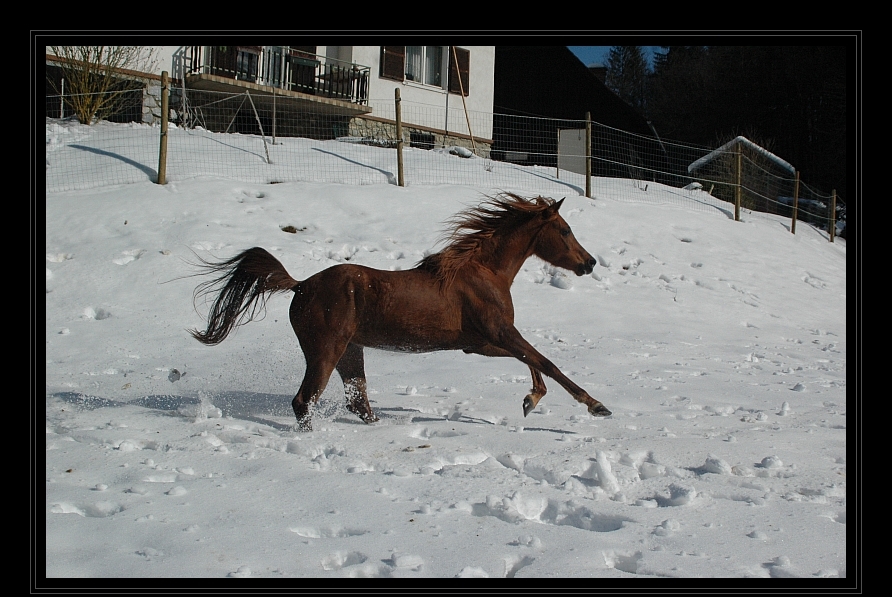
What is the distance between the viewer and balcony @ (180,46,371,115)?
17.7 m

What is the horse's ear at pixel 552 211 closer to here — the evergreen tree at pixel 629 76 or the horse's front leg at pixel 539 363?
the horse's front leg at pixel 539 363

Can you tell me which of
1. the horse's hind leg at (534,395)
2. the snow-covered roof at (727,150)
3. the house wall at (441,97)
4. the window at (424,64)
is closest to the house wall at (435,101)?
the house wall at (441,97)

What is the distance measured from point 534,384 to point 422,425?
2.64 feet

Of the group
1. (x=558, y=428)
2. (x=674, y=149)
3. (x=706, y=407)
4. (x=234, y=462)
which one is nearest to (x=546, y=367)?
(x=558, y=428)

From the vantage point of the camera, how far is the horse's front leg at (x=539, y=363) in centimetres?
512

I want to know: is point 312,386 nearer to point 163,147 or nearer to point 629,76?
point 163,147

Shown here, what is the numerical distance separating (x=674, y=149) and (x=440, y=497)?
1085 inches

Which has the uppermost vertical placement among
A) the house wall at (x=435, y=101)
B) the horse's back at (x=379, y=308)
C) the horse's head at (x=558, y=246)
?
the house wall at (x=435, y=101)

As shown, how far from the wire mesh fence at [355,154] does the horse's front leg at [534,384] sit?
851 cm

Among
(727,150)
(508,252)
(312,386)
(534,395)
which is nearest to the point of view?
(312,386)

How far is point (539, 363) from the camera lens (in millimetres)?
5203

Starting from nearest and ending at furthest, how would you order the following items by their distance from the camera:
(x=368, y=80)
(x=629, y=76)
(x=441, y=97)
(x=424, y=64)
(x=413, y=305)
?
(x=413, y=305), (x=368, y=80), (x=424, y=64), (x=441, y=97), (x=629, y=76)

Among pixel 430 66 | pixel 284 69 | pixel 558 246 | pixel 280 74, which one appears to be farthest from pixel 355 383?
pixel 430 66

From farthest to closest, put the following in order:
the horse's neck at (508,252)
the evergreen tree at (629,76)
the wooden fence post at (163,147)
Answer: the evergreen tree at (629,76)
the wooden fence post at (163,147)
the horse's neck at (508,252)
